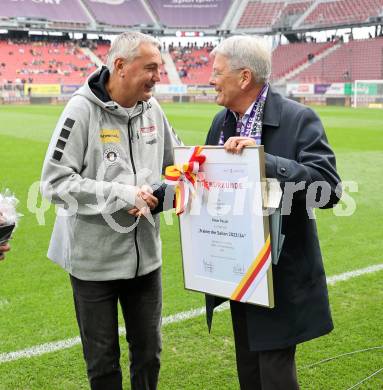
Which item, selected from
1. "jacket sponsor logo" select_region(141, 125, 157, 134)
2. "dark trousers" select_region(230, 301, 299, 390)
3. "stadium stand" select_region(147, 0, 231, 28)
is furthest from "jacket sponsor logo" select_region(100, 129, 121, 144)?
"stadium stand" select_region(147, 0, 231, 28)

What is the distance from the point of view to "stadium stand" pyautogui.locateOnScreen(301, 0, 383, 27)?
5494 centimetres

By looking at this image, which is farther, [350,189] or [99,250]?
[350,189]

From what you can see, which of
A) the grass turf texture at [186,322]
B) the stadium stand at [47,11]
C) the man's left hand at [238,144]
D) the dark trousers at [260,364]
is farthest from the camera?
the stadium stand at [47,11]

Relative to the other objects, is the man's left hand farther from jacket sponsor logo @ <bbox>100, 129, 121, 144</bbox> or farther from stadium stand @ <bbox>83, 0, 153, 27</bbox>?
stadium stand @ <bbox>83, 0, 153, 27</bbox>

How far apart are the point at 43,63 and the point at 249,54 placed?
57610mm

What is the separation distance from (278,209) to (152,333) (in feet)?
3.71

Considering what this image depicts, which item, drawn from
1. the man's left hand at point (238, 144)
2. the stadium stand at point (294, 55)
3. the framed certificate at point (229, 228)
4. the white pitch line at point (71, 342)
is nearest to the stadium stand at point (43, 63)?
the stadium stand at point (294, 55)

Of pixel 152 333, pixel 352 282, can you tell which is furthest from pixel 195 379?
pixel 352 282

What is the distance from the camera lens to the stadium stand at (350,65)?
47.8 meters

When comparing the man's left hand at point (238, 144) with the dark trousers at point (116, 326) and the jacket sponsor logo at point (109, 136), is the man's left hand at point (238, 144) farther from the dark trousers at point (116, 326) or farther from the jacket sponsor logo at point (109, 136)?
the dark trousers at point (116, 326)

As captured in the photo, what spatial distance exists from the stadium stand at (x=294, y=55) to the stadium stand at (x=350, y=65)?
2.51 metres

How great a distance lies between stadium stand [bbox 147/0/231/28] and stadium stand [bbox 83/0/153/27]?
2.06m

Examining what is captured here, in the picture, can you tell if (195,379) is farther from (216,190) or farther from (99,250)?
(216,190)

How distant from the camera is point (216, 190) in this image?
2398 millimetres
